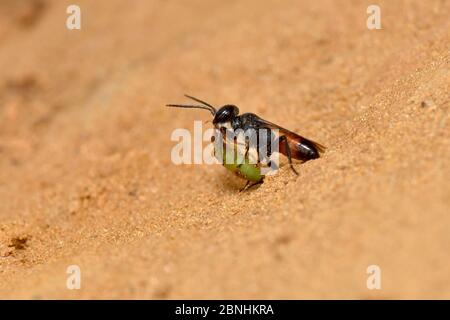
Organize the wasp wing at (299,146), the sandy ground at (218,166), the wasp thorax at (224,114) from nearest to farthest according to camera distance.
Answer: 1. the sandy ground at (218,166)
2. the wasp wing at (299,146)
3. the wasp thorax at (224,114)

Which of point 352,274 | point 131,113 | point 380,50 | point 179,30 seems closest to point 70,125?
point 131,113

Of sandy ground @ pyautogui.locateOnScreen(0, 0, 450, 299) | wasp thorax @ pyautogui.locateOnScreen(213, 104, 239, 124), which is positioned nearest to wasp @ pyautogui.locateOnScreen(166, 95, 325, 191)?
wasp thorax @ pyautogui.locateOnScreen(213, 104, 239, 124)

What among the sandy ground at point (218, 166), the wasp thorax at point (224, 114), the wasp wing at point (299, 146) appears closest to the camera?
the sandy ground at point (218, 166)

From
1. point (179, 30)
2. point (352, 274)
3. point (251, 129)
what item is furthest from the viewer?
point (179, 30)

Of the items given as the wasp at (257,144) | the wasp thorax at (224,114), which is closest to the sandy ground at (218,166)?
the wasp at (257,144)

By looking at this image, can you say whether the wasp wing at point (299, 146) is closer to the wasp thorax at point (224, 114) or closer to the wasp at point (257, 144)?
the wasp at point (257, 144)

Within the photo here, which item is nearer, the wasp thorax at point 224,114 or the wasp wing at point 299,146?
the wasp wing at point 299,146

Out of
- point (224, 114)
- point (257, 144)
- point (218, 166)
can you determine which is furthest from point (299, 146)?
point (218, 166)

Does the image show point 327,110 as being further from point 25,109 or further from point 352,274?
point 25,109

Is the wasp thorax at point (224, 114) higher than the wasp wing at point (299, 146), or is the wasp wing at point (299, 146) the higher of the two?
the wasp thorax at point (224, 114)
